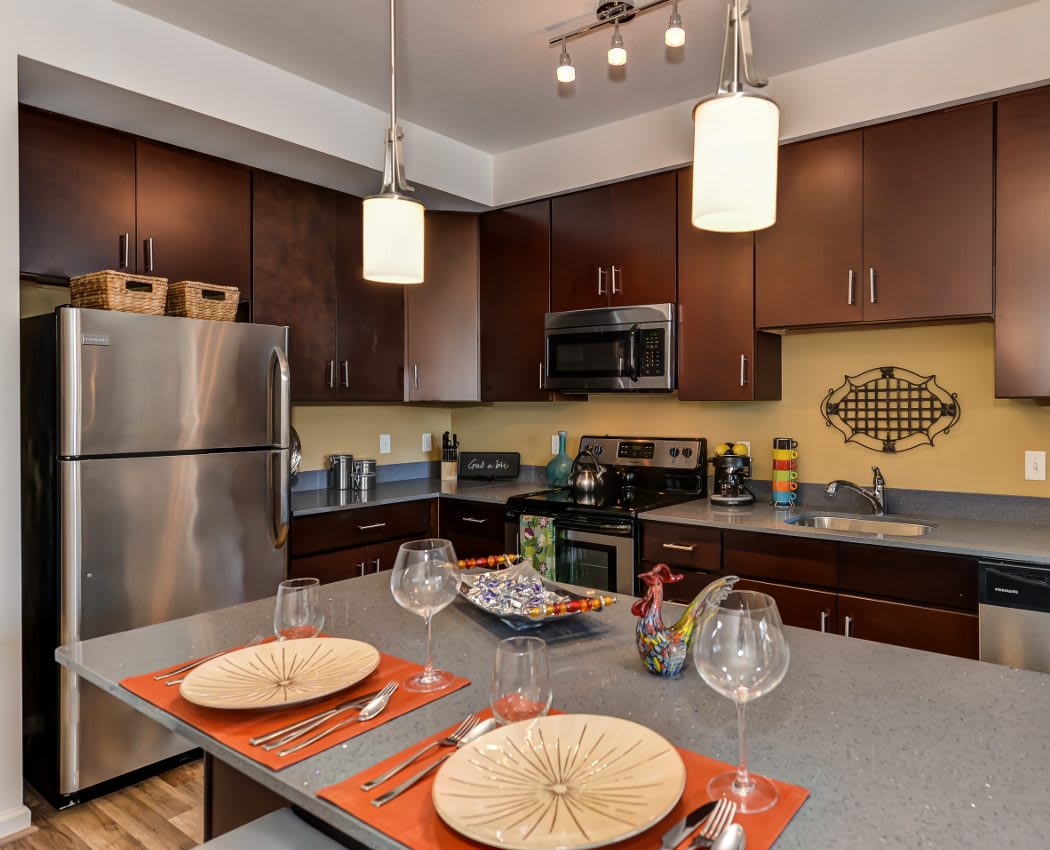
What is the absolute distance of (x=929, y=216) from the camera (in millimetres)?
2613

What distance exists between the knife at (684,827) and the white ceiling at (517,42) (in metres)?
2.37

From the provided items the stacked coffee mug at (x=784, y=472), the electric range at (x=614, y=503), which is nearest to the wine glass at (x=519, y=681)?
the electric range at (x=614, y=503)

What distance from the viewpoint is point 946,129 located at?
2572mm

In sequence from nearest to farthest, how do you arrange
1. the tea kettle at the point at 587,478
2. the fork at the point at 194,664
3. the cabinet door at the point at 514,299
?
the fork at the point at 194,664
the tea kettle at the point at 587,478
the cabinet door at the point at 514,299

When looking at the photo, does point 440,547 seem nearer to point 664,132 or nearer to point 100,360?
point 100,360

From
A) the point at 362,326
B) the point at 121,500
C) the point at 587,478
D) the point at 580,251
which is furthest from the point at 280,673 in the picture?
the point at 580,251

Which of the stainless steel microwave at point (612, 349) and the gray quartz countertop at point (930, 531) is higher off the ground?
the stainless steel microwave at point (612, 349)

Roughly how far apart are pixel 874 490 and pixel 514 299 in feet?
6.27

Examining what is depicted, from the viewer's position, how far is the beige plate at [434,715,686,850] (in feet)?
2.47

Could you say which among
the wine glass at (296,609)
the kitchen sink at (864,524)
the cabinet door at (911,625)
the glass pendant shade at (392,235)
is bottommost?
the cabinet door at (911,625)

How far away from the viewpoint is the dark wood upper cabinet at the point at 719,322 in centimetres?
306

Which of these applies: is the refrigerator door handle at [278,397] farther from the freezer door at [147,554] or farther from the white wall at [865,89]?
the white wall at [865,89]

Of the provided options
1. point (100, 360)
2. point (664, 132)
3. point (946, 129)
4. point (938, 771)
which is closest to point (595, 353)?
point (664, 132)

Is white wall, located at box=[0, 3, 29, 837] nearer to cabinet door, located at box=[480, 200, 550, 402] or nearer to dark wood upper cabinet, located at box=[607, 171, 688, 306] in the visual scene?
cabinet door, located at box=[480, 200, 550, 402]
